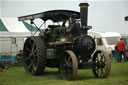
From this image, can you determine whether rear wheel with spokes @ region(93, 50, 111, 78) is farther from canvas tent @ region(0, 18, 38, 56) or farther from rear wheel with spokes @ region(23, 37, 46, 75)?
canvas tent @ region(0, 18, 38, 56)

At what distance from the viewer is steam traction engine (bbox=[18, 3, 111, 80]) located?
7.98 meters

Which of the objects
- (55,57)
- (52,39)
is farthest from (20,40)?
(55,57)

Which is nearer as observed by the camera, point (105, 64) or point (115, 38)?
point (105, 64)

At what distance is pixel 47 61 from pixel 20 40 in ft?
20.9

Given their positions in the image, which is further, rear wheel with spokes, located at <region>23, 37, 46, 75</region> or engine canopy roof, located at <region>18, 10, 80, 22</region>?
engine canopy roof, located at <region>18, 10, 80, 22</region>

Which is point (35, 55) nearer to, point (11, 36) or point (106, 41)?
→ point (11, 36)

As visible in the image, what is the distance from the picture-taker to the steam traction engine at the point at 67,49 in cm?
798

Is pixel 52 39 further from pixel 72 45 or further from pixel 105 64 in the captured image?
pixel 105 64

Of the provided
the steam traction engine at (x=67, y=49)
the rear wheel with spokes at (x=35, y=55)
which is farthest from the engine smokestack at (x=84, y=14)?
the rear wheel with spokes at (x=35, y=55)

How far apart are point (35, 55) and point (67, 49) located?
1.38 meters

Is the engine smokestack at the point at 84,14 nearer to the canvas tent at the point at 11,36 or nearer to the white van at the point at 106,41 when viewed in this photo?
the canvas tent at the point at 11,36

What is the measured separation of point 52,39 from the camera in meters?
9.48

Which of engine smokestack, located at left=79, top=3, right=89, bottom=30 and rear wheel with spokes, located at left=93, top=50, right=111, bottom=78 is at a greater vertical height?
engine smokestack, located at left=79, top=3, right=89, bottom=30

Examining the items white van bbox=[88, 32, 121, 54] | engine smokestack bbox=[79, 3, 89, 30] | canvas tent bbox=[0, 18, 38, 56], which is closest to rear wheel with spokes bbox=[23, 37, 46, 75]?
engine smokestack bbox=[79, 3, 89, 30]
